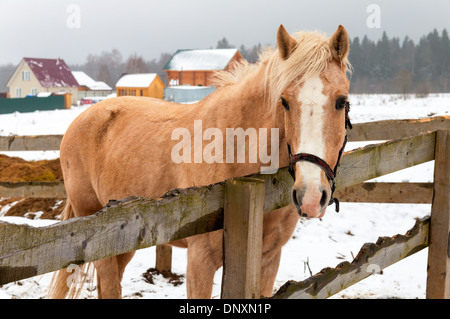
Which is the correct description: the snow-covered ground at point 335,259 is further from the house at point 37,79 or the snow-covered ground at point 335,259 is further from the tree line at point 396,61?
the house at point 37,79

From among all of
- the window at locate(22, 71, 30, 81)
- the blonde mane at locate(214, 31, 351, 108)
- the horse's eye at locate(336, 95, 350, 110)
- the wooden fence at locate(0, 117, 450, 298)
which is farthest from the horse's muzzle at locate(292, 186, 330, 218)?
the window at locate(22, 71, 30, 81)

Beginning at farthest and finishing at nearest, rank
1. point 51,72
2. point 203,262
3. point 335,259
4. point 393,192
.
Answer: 1. point 51,72
2. point 335,259
3. point 393,192
4. point 203,262

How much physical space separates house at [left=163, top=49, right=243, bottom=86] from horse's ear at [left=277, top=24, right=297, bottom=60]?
43.2m

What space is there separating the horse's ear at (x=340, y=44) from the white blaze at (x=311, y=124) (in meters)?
0.29

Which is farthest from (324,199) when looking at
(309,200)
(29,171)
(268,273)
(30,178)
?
(29,171)

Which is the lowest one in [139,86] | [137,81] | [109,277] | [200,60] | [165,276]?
[165,276]

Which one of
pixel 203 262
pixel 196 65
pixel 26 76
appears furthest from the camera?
pixel 26 76

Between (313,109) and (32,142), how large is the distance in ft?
16.1

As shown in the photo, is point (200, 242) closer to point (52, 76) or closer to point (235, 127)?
point (235, 127)

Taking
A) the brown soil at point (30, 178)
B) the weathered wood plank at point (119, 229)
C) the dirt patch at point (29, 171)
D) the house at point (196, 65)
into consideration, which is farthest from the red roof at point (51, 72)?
the weathered wood plank at point (119, 229)

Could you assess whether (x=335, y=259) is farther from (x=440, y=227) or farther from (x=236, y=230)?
(x=236, y=230)

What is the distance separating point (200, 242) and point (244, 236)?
103 cm

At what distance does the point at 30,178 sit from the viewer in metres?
7.39

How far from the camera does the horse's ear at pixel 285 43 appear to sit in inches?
90.6
